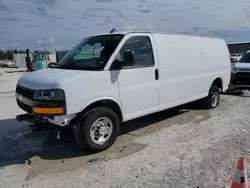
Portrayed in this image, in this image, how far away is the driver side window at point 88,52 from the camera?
514 cm

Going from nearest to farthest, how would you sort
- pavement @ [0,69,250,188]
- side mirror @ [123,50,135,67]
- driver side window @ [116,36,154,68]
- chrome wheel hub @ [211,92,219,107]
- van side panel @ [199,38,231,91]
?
pavement @ [0,69,250,188] < side mirror @ [123,50,135,67] < driver side window @ [116,36,154,68] < van side panel @ [199,38,231,91] < chrome wheel hub @ [211,92,219,107]

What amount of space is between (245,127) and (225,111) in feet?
5.36

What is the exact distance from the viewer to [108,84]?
477cm

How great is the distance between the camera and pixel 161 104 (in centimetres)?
590

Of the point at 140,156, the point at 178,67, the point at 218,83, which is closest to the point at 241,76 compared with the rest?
the point at 218,83

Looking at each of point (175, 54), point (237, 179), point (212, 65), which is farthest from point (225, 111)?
point (237, 179)

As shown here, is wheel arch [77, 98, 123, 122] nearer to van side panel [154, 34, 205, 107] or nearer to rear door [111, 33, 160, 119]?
rear door [111, 33, 160, 119]

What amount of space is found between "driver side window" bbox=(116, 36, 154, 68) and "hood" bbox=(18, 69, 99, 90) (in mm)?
969

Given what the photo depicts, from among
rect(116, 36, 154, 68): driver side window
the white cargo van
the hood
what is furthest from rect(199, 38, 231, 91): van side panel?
the hood

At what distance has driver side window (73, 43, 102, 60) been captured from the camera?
5.14m

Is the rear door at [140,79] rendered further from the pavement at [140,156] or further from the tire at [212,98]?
the tire at [212,98]

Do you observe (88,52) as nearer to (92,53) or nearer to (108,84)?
(92,53)

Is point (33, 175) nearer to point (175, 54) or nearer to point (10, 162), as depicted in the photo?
point (10, 162)

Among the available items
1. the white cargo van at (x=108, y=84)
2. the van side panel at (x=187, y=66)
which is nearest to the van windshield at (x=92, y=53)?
the white cargo van at (x=108, y=84)
